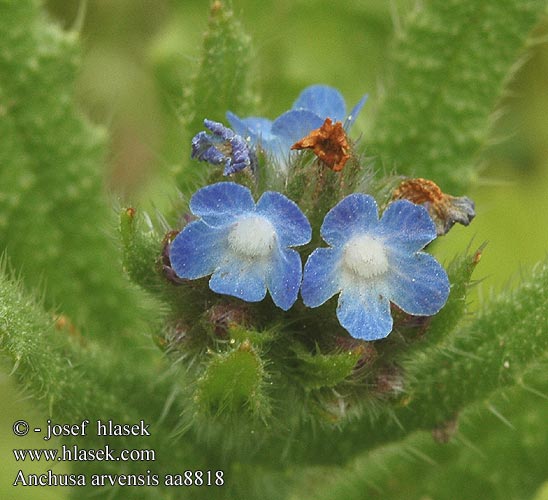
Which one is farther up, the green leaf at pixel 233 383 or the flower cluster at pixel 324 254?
the flower cluster at pixel 324 254

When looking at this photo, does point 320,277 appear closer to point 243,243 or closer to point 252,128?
point 243,243

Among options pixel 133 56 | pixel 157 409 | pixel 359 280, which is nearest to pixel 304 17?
pixel 133 56

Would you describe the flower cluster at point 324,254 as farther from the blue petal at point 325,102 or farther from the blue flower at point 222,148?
the blue petal at point 325,102

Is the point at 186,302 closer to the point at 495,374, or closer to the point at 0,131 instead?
the point at 495,374

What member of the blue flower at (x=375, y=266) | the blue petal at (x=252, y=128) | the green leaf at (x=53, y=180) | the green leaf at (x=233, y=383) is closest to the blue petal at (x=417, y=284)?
the blue flower at (x=375, y=266)

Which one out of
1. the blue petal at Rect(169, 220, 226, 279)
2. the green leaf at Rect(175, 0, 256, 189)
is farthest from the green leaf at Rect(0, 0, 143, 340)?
the blue petal at Rect(169, 220, 226, 279)

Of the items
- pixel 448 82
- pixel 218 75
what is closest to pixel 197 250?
pixel 218 75
